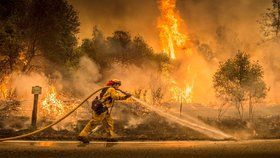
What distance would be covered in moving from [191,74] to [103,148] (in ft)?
201

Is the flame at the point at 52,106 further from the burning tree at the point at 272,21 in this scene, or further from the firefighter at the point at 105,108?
the burning tree at the point at 272,21

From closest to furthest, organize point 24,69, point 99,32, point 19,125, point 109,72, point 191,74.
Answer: point 19,125 → point 24,69 → point 109,72 → point 99,32 → point 191,74

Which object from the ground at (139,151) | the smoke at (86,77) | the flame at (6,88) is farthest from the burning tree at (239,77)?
the ground at (139,151)

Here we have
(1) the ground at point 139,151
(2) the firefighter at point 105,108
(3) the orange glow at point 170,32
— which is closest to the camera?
(1) the ground at point 139,151

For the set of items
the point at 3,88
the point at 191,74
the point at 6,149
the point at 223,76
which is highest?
the point at 191,74

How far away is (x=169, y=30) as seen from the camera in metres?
72.1

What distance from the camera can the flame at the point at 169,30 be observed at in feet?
233

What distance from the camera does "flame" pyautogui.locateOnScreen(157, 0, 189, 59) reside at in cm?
7088

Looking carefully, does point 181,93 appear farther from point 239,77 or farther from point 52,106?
point 52,106

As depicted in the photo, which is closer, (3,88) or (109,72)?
(3,88)

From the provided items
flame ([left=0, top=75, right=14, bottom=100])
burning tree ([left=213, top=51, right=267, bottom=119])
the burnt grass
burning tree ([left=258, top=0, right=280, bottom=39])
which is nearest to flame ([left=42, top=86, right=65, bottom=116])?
the burnt grass

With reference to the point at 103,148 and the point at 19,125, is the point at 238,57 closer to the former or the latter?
the point at 19,125

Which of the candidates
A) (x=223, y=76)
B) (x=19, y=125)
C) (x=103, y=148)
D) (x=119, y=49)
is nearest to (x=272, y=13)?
(x=223, y=76)

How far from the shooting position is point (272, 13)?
41312 millimetres
